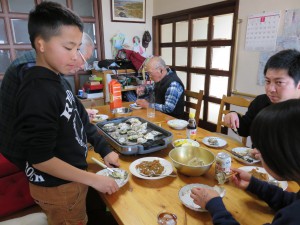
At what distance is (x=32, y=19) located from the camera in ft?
2.67

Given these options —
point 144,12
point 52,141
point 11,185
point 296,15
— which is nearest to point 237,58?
point 296,15

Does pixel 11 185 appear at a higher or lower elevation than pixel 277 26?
lower

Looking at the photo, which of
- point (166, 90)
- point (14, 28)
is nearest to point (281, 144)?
point (166, 90)

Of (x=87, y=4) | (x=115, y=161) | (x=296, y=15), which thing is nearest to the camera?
(x=115, y=161)

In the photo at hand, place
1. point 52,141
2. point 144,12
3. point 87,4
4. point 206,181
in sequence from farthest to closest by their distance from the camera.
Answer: point 144,12
point 87,4
point 206,181
point 52,141

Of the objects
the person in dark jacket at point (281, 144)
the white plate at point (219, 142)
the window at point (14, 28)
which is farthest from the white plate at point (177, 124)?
the window at point (14, 28)

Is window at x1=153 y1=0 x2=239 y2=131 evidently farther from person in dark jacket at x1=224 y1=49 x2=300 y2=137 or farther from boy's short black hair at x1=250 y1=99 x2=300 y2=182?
boy's short black hair at x1=250 y1=99 x2=300 y2=182

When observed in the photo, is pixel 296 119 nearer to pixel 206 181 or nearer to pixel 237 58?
pixel 206 181

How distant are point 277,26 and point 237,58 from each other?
1.93 ft

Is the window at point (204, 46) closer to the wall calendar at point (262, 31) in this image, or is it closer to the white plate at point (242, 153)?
the wall calendar at point (262, 31)

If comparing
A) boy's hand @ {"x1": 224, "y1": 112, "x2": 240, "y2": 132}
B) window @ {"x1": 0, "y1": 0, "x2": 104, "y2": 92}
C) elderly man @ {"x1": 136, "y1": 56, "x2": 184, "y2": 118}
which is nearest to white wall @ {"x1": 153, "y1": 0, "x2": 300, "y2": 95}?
elderly man @ {"x1": 136, "y1": 56, "x2": 184, "y2": 118}

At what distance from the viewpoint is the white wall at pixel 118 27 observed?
147 inches

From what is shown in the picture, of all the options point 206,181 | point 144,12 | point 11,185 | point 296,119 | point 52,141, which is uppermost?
point 144,12

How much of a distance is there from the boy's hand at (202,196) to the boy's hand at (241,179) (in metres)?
0.20
